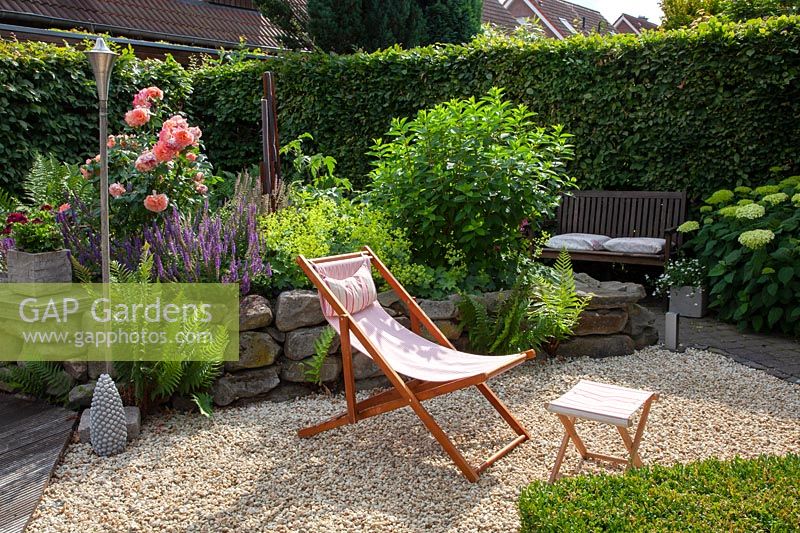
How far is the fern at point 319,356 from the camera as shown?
4176mm

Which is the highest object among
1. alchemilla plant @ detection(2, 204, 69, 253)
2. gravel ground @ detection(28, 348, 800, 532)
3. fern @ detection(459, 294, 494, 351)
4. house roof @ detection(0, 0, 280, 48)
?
house roof @ detection(0, 0, 280, 48)

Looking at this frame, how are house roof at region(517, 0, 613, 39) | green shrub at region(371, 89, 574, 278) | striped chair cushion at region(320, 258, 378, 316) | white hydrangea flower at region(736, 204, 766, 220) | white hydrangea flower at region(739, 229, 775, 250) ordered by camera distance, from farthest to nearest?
1. house roof at region(517, 0, 613, 39)
2. white hydrangea flower at region(736, 204, 766, 220)
3. white hydrangea flower at region(739, 229, 775, 250)
4. green shrub at region(371, 89, 574, 278)
5. striped chair cushion at region(320, 258, 378, 316)

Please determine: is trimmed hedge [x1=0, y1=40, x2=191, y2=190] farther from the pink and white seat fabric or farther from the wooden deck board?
the pink and white seat fabric

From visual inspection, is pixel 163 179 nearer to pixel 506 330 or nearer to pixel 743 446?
pixel 506 330

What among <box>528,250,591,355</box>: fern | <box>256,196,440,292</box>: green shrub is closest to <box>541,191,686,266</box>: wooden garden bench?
<box>528,250,591,355</box>: fern

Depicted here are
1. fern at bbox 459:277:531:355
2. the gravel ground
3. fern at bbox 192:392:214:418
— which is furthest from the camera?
fern at bbox 459:277:531:355

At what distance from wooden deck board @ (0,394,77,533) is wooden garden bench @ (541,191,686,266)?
4770 mm

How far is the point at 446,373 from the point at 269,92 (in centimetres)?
311

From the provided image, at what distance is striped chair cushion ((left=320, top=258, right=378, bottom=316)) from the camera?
147 inches

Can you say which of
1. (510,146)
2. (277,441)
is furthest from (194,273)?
(510,146)

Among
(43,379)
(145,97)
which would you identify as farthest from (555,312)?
(43,379)

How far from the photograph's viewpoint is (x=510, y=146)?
5227 mm

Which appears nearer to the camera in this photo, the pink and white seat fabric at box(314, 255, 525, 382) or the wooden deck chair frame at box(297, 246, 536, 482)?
the wooden deck chair frame at box(297, 246, 536, 482)

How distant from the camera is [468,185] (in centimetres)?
481
